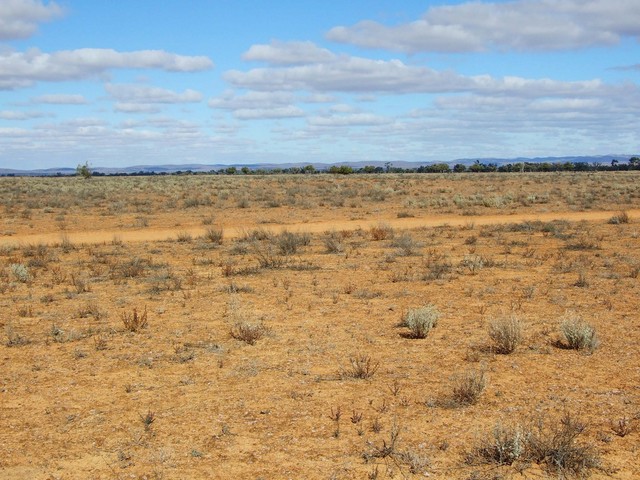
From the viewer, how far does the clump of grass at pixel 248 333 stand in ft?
30.6

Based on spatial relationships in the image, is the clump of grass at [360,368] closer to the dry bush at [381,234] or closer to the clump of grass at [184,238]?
the dry bush at [381,234]

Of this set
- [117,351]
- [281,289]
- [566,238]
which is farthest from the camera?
[566,238]

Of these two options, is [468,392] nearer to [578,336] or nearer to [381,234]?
[578,336]

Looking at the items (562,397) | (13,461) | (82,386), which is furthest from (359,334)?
(13,461)

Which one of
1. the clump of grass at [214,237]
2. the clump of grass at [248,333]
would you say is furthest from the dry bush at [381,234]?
the clump of grass at [248,333]

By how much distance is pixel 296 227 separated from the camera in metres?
25.6

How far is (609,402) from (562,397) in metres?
0.48

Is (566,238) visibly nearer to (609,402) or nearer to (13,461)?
(609,402)

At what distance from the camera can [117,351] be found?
29.5 feet

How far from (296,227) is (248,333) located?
1642 cm

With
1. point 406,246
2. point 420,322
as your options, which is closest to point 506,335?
point 420,322

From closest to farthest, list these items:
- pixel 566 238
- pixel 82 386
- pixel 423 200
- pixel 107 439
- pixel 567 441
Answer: pixel 567 441, pixel 107 439, pixel 82 386, pixel 566 238, pixel 423 200

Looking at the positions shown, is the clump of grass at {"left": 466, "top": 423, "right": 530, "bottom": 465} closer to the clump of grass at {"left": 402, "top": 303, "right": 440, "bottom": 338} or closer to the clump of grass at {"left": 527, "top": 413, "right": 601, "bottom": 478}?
the clump of grass at {"left": 527, "top": 413, "right": 601, "bottom": 478}

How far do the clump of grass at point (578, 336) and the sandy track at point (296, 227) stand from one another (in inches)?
592
